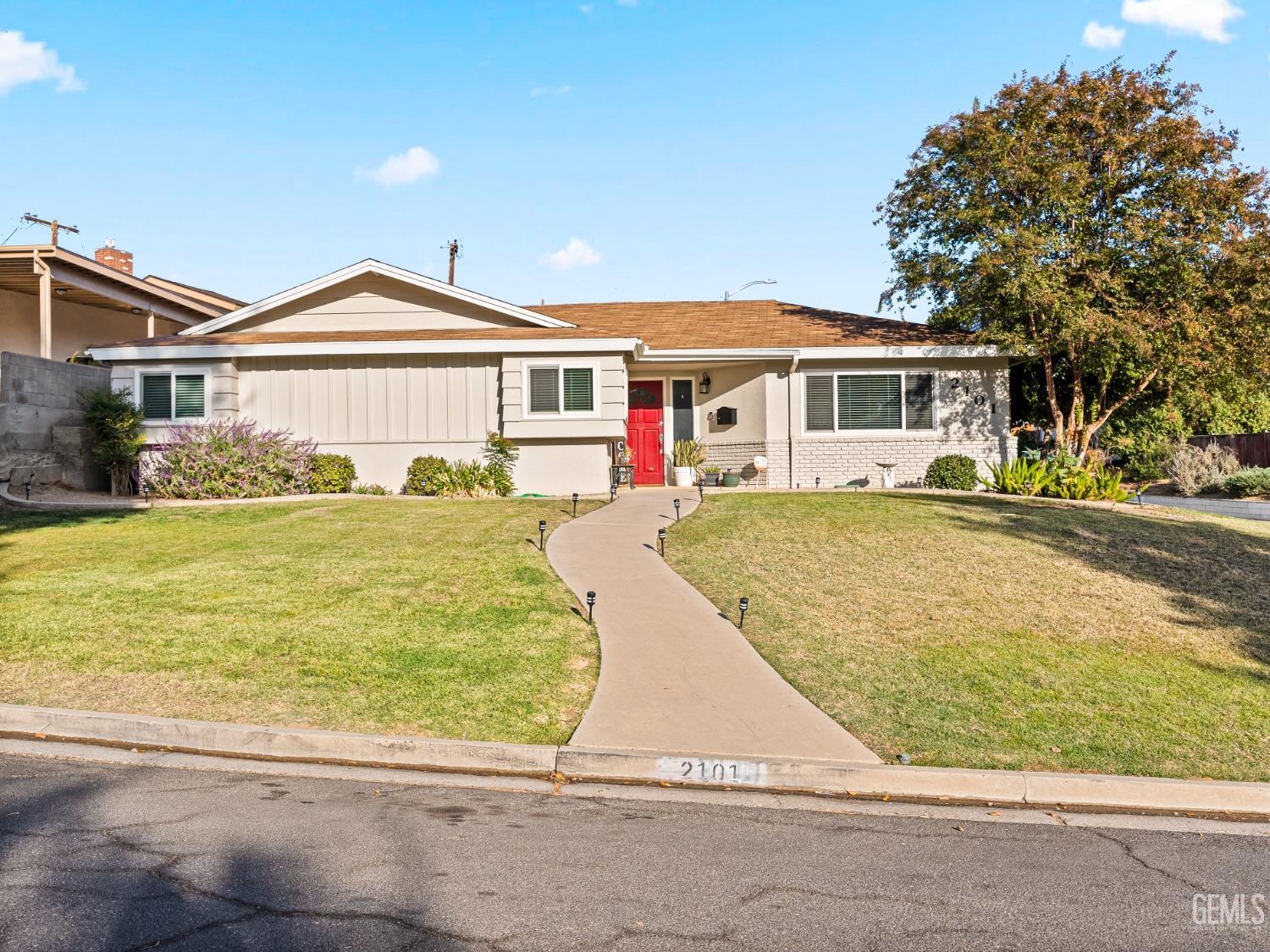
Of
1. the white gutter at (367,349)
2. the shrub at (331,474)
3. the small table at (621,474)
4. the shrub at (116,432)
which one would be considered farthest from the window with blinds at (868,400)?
the shrub at (116,432)

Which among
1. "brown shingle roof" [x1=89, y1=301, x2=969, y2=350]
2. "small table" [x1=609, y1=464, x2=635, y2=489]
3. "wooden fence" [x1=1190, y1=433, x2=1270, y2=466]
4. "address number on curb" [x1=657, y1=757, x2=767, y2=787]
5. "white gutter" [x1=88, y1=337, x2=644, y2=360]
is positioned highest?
"brown shingle roof" [x1=89, y1=301, x2=969, y2=350]

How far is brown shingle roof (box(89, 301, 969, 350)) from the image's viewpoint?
1973 centimetres

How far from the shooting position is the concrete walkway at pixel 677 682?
668cm

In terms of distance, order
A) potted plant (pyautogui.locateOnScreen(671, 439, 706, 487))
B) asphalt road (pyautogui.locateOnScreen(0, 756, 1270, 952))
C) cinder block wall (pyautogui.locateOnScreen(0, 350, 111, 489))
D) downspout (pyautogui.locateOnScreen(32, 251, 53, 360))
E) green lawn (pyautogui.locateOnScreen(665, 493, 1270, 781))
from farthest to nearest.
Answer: potted plant (pyautogui.locateOnScreen(671, 439, 706, 487)) → downspout (pyautogui.locateOnScreen(32, 251, 53, 360)) → cinder block wall (pyautogui.locateOnScreen(0, 350, 111, 489)) → green lawn (pyautogui.locateOnScreen(665, 493, 1270, 781)) → asphalt road (pyautogui.locateOnScreen(0, 756, 1270, 952))

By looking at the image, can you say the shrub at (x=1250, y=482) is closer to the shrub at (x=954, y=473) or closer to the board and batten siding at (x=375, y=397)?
the shrub at (x=954, y=473)

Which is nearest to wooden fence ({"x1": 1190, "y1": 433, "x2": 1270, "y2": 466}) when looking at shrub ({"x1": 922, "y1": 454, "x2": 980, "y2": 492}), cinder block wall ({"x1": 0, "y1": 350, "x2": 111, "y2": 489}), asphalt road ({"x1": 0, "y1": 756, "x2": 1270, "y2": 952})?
shrub ({"x1": 922, "y1": 454, "x2": 980, "y2": 492})

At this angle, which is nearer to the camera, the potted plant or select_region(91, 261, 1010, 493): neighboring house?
select_region(91, 261, 1010, 493): neighboring house

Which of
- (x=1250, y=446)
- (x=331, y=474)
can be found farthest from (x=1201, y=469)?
(x=331, y=474)

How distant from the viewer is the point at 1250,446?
2233cm

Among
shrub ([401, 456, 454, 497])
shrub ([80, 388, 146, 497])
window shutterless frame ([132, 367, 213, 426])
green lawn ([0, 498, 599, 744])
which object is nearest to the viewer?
green lawn ([0, 498, 599, 744])

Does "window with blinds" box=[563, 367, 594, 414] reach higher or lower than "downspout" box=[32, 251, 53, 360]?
lower

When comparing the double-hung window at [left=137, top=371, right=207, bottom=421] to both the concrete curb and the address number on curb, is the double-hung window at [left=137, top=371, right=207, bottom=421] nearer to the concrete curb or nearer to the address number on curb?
the concrete curb

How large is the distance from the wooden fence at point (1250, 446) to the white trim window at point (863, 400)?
8046 mm

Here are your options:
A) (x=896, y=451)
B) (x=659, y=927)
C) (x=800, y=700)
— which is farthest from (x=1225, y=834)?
(x=896, y=451)
